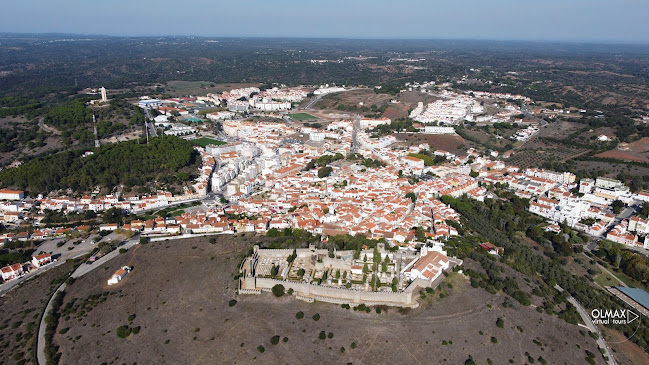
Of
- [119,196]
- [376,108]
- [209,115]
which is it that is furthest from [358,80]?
[119,196]

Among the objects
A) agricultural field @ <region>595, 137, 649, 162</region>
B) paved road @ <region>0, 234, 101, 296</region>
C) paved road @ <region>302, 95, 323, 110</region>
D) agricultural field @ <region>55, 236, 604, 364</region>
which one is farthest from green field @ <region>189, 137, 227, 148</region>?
agricultural field @ <region>595, 137, 649, 162</region>

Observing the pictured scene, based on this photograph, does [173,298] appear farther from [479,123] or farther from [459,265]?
[479,123]

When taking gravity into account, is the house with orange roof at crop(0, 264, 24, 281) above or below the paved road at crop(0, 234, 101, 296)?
above

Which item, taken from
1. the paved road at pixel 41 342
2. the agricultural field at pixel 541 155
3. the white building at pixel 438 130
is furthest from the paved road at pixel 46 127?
the agricultural field at pixel 541 155

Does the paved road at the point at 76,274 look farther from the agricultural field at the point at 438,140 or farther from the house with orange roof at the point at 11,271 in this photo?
the agricultural field at the point at 438,140

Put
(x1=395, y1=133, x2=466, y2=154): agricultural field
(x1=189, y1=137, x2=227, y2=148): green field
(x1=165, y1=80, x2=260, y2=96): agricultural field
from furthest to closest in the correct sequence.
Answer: (x1=165, y1=80, x2=260, y2=96): agricultural field < (x1=189, y1=137, x2=227, y2=148): green field < (x1=395, y1=133, x2=466, y2=154): agricultural field

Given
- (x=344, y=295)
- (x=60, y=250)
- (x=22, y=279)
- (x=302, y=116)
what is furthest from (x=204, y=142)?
(x=344, y=295)

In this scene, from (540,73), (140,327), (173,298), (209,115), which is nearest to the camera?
(140,327)

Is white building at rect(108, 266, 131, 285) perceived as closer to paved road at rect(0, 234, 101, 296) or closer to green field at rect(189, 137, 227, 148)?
paved road at rect(0, 234, 101, 296)

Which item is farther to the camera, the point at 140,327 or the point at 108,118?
the point at 108,118
